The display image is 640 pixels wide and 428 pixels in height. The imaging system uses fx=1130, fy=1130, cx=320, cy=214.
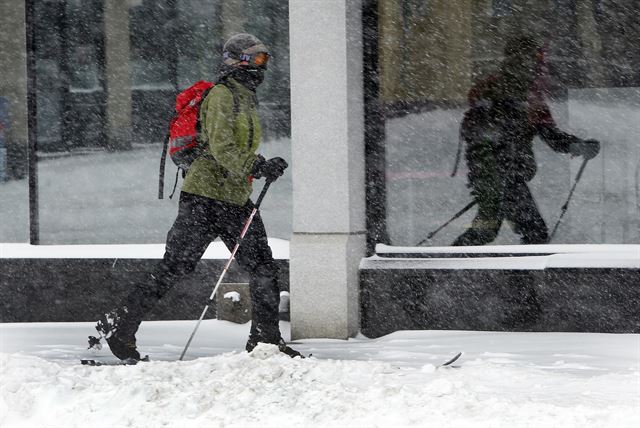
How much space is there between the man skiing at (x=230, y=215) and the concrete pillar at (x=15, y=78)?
3310 millimetres

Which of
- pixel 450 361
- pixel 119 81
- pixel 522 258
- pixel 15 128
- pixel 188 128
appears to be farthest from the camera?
pixel 15 128

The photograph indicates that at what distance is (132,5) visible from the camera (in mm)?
9844

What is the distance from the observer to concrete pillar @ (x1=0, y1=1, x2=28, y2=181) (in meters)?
10.0

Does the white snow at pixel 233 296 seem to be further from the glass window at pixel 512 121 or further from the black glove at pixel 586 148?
the black glove at pixel 586 148

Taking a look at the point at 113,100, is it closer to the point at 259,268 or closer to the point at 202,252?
the point at 202,252

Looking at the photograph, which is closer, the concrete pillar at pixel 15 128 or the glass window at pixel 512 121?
the glass window at pixel 512 121

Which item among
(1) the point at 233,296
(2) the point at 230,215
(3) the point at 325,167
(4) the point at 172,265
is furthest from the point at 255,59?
(1) the point at 233,296

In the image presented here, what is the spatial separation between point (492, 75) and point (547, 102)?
48 cm

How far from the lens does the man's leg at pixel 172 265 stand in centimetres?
711

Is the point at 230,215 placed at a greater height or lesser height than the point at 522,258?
greater

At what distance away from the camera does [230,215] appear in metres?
7.17

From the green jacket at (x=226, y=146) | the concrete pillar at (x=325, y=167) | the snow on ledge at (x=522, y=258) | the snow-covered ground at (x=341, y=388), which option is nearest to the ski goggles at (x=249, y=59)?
the green jacket at (x=226, y=146)

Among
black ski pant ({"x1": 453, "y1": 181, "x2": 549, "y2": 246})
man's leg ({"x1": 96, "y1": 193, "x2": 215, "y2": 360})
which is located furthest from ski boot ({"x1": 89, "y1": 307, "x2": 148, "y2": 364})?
black ski pant ({"x1": 453, "y1": 181, "x2": 549, "y2": 246})

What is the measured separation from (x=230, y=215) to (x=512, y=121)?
2729 mm
